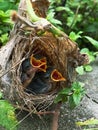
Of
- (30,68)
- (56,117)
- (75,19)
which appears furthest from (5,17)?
(56,117)

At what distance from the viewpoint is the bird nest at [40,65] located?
1.47 metres

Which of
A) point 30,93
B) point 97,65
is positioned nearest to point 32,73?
point 30,93

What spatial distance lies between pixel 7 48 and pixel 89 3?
2.66 ft

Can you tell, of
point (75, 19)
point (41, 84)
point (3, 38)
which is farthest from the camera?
point (75, 19)

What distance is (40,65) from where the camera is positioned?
59.0 inches

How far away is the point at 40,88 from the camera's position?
157 cm

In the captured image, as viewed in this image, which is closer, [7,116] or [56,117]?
[7,116]

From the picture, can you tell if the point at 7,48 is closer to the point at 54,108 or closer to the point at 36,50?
the point at 36,50

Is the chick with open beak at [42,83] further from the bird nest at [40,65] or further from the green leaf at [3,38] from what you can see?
the green leaf at [3,38]

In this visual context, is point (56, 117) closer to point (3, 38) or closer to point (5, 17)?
point (3, 38)

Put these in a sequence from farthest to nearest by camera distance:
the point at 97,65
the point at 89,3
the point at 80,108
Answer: the point at 89,3 → the point at 97,65 → the point at 80,108

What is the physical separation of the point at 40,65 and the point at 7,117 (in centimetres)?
22

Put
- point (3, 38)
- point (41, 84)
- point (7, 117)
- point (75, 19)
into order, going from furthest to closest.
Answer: point (75, 19), point (3, 38), point (41, 84), point (7, 117)

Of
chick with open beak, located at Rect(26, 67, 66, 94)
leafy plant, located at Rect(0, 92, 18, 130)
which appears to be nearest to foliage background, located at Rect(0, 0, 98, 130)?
chick with open beak, located at Rect(26, 67, 66, 94)
